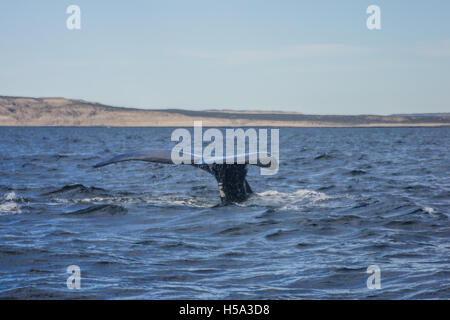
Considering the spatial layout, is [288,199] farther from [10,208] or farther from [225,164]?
[10,208]

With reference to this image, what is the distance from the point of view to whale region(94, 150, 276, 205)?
10333 millimetres

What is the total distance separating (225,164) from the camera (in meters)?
11.3

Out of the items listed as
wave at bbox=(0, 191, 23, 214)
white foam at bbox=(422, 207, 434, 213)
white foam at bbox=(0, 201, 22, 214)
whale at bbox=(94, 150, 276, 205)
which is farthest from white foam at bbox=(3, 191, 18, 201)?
white foam at bbox=(422, 207, 434, 213)

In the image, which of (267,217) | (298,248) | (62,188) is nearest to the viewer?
(298,248)

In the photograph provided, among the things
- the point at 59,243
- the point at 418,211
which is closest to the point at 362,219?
the point at 418,211

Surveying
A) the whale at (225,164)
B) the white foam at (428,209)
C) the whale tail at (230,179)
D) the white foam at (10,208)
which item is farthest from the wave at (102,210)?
the white foam at (428,209)

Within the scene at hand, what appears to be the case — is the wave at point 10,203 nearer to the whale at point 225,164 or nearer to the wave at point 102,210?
the wave at point 102,210

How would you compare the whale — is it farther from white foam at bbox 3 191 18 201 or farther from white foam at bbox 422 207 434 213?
white foam at bbox 3 191 18 201

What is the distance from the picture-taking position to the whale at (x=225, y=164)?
10333mm

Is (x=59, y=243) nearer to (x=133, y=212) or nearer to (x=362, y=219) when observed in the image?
(x=133, y=212)

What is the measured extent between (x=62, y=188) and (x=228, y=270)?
950cm

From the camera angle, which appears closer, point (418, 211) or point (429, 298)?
point (429, 298)

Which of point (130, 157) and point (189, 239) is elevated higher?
point (130, 157)

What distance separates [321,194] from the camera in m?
14.5
